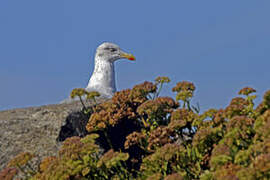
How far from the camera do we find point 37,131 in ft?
25.1

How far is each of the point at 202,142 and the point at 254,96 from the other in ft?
3.93

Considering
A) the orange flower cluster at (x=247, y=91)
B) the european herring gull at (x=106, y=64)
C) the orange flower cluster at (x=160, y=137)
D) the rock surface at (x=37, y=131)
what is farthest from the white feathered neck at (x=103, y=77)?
the orange flower cluster at (x=247, y=91)

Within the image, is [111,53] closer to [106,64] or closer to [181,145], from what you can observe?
[106,64]

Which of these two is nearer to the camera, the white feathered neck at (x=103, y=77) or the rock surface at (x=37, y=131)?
the rock surface at (x=37, y=131)

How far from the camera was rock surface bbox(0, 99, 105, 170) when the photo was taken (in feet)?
24.2

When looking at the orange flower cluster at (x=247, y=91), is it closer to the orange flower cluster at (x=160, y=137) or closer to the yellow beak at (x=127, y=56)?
the orange flower cluster at (x=160, y=137)

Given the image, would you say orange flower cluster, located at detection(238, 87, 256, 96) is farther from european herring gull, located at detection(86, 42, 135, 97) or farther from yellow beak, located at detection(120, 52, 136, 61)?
yellow beak, located at detection(120, 52, 136, 61)

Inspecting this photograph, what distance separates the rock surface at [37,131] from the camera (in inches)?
290

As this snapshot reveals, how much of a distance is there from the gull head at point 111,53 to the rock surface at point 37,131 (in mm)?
6243

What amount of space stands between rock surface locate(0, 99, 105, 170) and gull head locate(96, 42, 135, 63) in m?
6.24

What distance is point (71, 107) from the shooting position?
7953 mm

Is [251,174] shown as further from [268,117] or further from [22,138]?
[22,138]

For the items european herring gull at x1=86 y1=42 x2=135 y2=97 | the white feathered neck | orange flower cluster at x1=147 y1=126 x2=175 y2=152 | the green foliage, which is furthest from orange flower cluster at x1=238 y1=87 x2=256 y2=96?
european herring gull at x1=86 y1=42 x2=135 y2=97

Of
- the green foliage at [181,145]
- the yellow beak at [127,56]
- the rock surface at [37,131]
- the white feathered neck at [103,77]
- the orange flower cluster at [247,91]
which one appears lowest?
the green foliage at [181,145]
